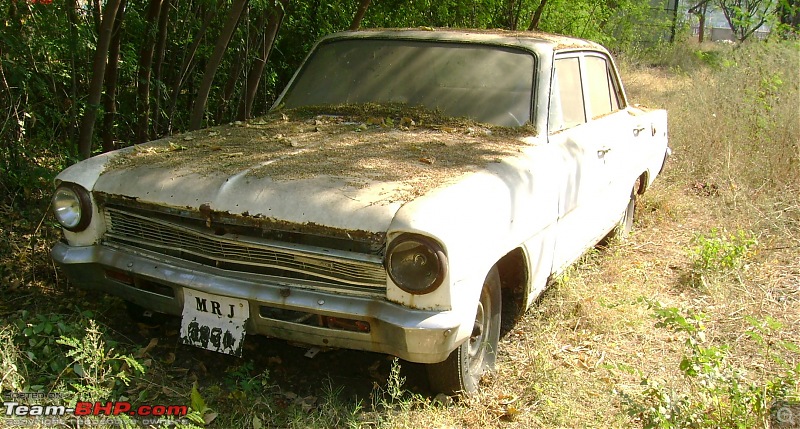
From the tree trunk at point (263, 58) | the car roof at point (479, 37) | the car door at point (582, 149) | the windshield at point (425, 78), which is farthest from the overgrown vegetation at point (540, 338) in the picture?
the car roof at point (479, 37)

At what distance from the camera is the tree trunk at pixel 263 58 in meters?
6.10

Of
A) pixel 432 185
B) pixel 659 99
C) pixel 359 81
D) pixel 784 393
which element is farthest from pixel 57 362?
pixel 659 99

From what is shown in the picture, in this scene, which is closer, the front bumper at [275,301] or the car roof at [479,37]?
the front bumper at [275,301]

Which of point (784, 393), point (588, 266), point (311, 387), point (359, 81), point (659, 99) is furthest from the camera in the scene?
point (659, 99)

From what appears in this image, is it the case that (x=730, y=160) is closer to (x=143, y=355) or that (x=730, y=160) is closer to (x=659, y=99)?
(x=659, y=99)

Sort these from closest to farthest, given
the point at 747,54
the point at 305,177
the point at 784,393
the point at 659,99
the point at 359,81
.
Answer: the point at 784,393
the point at 305,177
the point at 359,81
the point at 747,54
the point at 659,99

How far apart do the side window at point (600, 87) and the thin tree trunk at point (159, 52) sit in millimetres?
3188

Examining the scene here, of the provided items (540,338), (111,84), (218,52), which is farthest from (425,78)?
(111,84)

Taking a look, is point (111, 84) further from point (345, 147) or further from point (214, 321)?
point (214, 321)

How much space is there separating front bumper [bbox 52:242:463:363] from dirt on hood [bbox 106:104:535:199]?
45 centimetres

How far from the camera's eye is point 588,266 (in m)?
5.09

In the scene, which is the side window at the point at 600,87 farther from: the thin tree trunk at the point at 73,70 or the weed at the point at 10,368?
the weed at the point at 10,368

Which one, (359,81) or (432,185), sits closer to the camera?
(432,185)

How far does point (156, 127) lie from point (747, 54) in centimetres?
758
